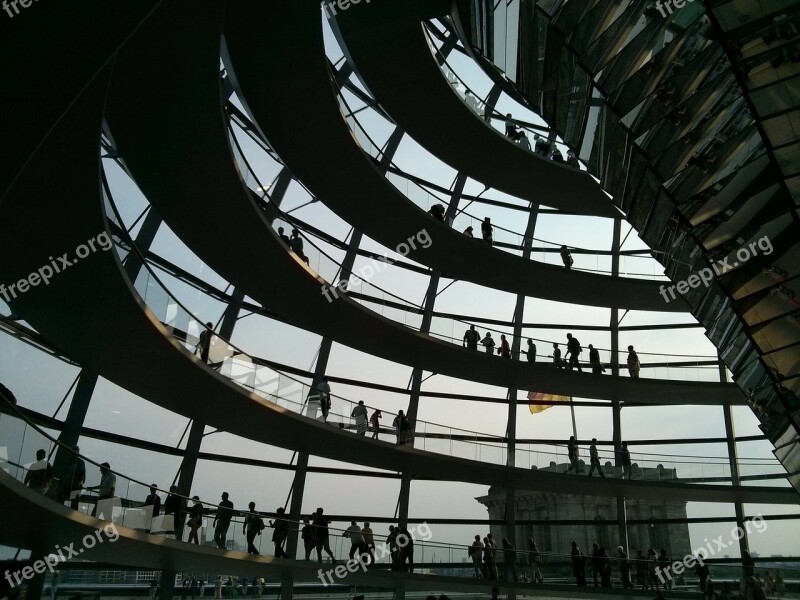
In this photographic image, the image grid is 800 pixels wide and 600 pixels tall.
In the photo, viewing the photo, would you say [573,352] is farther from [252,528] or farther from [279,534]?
[252,528]

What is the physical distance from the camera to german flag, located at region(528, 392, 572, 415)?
32781mm

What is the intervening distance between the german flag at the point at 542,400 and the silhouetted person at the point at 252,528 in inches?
610

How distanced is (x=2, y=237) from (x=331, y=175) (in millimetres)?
11273

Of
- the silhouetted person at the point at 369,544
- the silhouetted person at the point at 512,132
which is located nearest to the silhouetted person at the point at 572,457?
the silhouetted person at the point at 369,544

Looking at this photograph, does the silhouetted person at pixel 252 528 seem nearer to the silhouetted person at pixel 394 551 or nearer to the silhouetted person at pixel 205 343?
the silhouetted person at pixel 205 343

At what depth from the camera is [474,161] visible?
85.0 feet

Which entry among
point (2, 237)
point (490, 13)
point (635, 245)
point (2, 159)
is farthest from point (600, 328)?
point (2, 159)

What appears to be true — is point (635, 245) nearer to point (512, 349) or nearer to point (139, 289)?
point (512, 349)

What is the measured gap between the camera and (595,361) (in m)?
30.8

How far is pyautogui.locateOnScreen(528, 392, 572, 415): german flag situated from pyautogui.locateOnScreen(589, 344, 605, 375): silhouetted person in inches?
114

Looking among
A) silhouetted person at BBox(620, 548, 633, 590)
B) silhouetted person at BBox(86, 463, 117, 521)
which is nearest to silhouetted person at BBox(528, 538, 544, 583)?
silhouetted person at BBox(620, 548, 633, 590)

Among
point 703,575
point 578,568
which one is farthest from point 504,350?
point 703,575

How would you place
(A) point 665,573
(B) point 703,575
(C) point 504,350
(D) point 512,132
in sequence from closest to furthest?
(B) point 703,575 → (A) point 665,573 → (D) point 512,132 → (C) point 504,350

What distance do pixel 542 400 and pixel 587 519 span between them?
17.7ft
